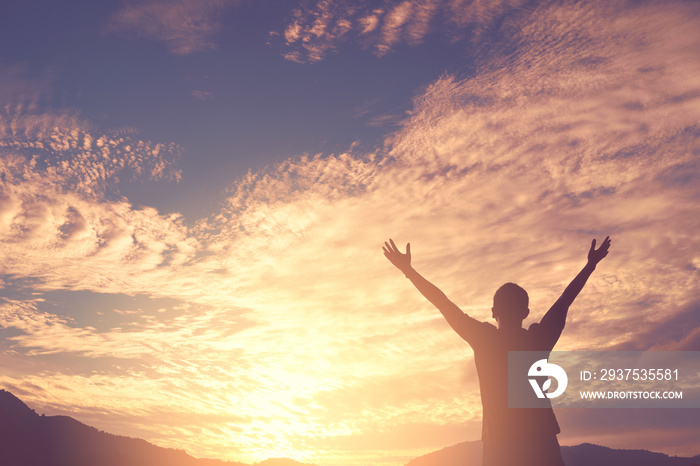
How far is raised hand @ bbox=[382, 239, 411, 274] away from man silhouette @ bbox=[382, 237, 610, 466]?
350mm

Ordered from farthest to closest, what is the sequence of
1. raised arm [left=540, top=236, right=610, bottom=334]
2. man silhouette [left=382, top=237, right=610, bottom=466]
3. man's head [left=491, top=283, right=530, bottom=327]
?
1. raised arm [left=540, top=236, right=610, bottom=334]
2. man's head [left=491, top=283, right=530, bottom=327]
3. man silhouette [left=382, top=237, right=610, bottom=466]

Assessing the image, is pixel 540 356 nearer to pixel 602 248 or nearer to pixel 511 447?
pixel 511 447

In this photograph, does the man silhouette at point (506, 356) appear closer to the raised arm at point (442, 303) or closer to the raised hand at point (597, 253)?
the raised arm at point (442, 303)

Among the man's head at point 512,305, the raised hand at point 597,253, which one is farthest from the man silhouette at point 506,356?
the raised hand at point 597,253

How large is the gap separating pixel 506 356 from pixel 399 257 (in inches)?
71.2

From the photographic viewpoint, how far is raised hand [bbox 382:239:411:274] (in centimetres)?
629

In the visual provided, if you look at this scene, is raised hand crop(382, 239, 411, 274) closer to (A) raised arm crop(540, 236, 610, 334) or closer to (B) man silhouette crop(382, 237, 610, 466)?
(B) man silhouette crop(382, 237, 610, 466)

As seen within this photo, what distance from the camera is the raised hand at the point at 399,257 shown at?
20.6ft

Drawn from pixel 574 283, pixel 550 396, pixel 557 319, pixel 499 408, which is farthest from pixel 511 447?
pixel 574 283

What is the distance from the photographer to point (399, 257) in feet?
21.0

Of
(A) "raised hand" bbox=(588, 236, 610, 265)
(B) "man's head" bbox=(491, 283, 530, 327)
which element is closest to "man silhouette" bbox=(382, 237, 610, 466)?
(B) "man's head" bbox=(491, 283, 530, 327)

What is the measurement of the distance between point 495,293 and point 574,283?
1047mm

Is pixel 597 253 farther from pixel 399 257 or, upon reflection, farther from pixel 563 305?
pixel 399 257

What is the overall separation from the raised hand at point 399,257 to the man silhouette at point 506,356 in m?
0.35
